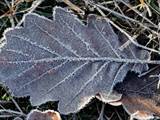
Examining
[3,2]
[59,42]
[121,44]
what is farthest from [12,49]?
[121,44]

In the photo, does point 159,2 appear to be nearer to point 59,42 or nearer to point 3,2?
point 59,42

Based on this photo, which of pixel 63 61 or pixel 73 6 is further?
pixel 73 6

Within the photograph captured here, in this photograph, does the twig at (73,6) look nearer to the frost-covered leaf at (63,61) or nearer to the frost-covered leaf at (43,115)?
the frost-covered leaf at (63,61)

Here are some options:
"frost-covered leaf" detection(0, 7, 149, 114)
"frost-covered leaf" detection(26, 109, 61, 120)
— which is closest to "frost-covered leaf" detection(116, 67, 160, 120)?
"frost-covered leaf" detection(0, 7, 149, 114)

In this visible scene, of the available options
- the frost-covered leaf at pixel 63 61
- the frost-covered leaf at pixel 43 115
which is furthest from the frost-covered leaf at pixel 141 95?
the frost-covered leaf at pixel 43 115

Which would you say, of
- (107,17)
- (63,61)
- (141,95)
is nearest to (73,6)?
(107,17)

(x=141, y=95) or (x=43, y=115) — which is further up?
(x=43, y=115)

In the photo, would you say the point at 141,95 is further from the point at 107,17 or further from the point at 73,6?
the point at 73,6
